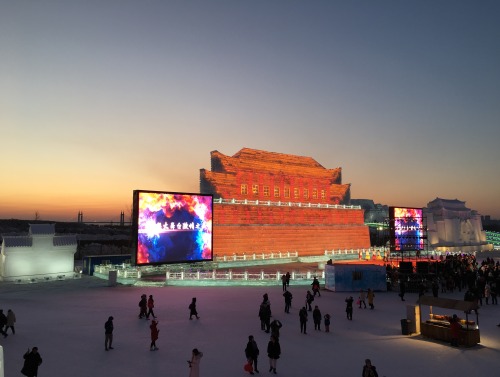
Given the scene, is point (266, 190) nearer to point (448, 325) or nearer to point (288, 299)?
point (288, 299)

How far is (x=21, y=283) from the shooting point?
23312 millimetres

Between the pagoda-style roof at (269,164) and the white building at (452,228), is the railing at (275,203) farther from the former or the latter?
the white building at (452,228)

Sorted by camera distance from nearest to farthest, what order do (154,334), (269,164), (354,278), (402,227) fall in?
1. (154,334)
2. (354,278)
3. (402,227)
4. (269,164)

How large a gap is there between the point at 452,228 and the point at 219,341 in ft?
171

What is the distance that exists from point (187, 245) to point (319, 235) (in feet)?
64.6

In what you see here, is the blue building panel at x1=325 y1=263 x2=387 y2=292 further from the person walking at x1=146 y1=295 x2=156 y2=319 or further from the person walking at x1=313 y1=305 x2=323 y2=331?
the person walking at x1=146 y1=295 x2=156 y2=319

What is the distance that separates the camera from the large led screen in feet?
82.0

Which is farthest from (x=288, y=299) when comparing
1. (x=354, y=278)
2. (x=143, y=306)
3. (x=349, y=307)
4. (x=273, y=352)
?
(x=354, y=278)

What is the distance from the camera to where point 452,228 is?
53219mm

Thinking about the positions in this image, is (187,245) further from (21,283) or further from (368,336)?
(368,336)

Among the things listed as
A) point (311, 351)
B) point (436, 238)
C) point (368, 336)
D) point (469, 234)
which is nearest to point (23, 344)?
point (311, 351)

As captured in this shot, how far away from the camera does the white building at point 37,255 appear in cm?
2339

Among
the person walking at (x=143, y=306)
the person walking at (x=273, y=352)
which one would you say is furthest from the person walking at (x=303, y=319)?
the person walking at (x=143, y=306)

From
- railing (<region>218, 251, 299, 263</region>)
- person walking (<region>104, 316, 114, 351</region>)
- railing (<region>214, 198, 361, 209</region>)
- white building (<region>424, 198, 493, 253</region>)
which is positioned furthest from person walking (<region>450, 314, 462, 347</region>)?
white building (<region>424, 198, 493, 253</region>)
